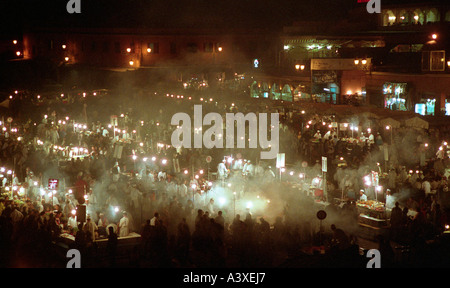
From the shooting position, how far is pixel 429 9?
111ft

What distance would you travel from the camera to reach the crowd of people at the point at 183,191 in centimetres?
1098

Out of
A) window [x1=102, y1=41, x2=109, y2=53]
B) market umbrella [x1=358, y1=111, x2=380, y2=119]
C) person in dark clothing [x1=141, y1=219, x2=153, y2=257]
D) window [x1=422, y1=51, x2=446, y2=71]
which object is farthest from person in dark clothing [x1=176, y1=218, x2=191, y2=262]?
window [x1=102, y1=41, x2=109, y2=53]

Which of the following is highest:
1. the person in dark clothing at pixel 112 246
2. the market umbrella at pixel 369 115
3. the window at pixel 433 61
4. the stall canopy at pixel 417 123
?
the window at pixel 433 61

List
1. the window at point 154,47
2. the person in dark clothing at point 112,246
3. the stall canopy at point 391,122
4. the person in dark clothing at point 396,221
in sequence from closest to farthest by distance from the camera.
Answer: the person in dark clothing at point 112,246 < the person in dark clothing at point 396,221 < the stall canopy at point 391,122 < the window at point 154,47

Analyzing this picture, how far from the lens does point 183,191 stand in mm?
15055

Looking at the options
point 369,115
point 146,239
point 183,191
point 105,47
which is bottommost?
point 146,239

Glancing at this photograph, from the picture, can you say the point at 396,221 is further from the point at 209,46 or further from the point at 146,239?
the point at 209,46

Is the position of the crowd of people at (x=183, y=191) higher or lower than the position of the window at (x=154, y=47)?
lower

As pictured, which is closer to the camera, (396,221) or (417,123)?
(396,221)

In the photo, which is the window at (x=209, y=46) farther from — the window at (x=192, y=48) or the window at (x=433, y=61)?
the window at (x=433, y=61)

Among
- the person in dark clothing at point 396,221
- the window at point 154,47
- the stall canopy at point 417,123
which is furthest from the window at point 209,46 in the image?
the person in dark clothing at point 396,221

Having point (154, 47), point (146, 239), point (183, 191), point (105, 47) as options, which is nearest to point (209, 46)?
point (154, 47)

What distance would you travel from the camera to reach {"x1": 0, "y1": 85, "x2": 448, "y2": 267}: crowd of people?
10977mm
